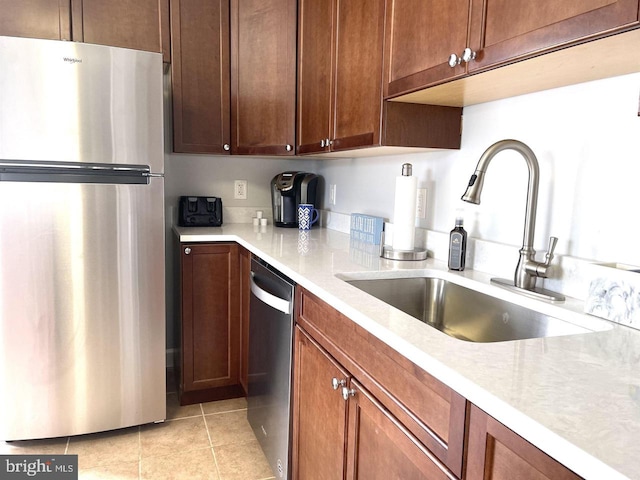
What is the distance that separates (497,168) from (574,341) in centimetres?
80

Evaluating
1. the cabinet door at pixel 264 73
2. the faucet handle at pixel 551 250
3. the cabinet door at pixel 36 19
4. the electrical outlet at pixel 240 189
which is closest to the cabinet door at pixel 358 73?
the cabinet door at pixel 264 73

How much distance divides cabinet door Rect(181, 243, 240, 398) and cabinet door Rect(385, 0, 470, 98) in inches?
48.1

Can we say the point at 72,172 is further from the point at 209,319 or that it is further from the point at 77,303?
the point at 209,319

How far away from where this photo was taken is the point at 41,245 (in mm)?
1919

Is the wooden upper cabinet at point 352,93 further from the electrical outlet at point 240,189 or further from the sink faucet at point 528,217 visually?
the electrical outlet at point 240,189

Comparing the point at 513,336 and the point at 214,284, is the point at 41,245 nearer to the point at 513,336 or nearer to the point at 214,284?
the point at 214,284

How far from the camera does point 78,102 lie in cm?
187

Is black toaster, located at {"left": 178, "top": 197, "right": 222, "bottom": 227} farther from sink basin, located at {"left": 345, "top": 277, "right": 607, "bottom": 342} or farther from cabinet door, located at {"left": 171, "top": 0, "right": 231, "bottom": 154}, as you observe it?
sink basin, located at {"left": 345, "top": 277, "right": 607, "bottom": 342}

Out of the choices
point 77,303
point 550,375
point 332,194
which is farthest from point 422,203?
point 77,303

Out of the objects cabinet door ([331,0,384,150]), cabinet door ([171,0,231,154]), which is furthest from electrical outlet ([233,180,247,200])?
cabinet door ([331,0,384,150])

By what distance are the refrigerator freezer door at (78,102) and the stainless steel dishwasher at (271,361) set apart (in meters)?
0.75

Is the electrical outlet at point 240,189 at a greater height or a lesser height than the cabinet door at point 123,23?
lesser

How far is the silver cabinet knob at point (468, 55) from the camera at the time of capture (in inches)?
45.9

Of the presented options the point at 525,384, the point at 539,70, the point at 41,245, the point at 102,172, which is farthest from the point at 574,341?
the point at 41,245
